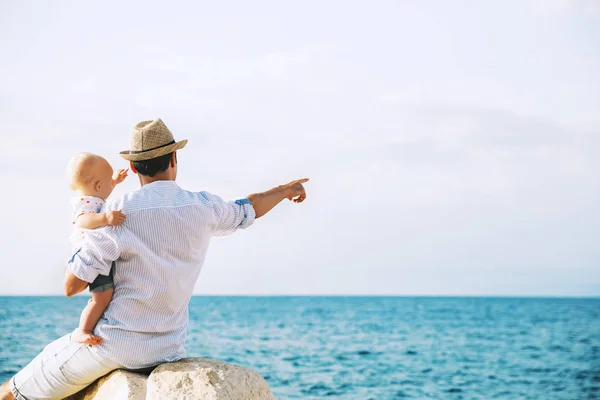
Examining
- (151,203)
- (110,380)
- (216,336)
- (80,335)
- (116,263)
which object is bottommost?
(216,336)

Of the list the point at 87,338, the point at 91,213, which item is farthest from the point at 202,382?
the point at 91,213

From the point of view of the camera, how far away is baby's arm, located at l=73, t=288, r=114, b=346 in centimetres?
378

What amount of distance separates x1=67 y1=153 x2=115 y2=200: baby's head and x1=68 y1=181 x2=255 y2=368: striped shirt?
253 millimetres

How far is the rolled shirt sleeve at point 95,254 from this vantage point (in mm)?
3672

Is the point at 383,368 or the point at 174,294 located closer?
the point at 174,294

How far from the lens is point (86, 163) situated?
3959mm

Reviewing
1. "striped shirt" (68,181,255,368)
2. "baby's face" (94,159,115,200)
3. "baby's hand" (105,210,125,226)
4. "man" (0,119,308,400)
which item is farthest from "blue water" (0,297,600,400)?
"baby's hand" (105,210,125,226)

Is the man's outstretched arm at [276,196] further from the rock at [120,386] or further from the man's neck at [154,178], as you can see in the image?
the rock at [120,386]

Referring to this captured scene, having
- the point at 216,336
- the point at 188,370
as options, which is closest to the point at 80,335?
the point at 188,370

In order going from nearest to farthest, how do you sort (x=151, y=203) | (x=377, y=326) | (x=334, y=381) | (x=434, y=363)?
(x=151, y=203) < (x=334, y=381) < (x=434, y=363) < (x=377, y=326)

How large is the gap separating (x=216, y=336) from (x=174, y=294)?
26.4 metres

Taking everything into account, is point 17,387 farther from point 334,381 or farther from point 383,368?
point 383,368

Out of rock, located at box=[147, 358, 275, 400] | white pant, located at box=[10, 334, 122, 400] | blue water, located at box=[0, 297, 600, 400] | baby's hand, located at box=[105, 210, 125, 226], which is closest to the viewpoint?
baby's hand, located at box=[105, 210, 125, 226]

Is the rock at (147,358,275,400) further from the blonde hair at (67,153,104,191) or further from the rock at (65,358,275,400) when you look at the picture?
the blonde hair at (67,153,104,191)
